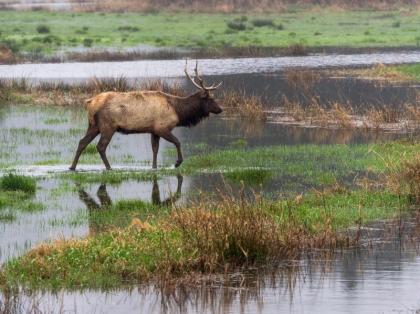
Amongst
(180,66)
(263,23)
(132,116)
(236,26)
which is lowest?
(180,66)

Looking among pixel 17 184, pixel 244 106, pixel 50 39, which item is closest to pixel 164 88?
pixel 244 106

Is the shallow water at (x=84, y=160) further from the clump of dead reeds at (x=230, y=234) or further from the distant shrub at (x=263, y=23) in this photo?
the distant shrub at (x=263, y=23)

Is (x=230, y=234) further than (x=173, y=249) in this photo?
No

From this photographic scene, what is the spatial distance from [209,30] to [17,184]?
140 feet

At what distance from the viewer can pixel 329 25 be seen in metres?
62.4

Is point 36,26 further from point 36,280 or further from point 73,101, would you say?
point 36,280

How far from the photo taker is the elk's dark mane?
2159cm

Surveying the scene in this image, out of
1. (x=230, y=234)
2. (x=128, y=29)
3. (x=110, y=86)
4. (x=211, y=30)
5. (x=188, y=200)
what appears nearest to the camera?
(x=230, y=234)

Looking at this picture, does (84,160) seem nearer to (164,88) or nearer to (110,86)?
(164,88)

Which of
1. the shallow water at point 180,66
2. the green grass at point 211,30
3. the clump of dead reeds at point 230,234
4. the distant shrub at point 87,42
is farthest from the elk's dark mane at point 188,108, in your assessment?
the distant shrub at point 87,42

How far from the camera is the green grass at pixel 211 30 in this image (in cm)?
5462

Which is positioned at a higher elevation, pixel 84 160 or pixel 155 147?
pixel 155 147

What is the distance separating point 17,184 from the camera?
18.2 m

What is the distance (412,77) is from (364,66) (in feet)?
17.9
